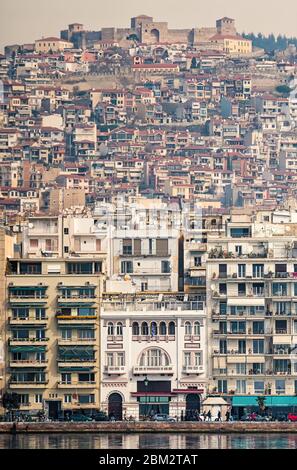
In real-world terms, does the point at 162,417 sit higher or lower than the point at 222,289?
lower

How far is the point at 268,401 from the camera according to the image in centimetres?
Answer: 1775

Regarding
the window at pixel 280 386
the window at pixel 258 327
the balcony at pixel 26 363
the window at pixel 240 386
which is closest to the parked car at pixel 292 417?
the window at pixel 280 386

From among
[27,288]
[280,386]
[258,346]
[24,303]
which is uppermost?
[27,288]

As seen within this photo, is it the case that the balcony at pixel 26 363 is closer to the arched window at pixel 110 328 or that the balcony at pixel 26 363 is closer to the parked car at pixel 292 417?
the arched window at pixel 110 328

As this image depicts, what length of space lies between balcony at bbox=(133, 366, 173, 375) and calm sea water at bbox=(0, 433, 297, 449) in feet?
7.91

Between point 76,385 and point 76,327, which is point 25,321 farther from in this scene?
point 76,385

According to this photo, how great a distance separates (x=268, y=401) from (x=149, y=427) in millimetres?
1932

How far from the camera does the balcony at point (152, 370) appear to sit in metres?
18.0

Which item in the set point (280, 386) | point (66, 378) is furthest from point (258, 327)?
point (66, 378)

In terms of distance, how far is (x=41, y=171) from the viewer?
49.5 meters

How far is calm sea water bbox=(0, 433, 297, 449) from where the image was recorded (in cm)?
1355

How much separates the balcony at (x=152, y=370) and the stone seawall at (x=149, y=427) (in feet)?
5.93

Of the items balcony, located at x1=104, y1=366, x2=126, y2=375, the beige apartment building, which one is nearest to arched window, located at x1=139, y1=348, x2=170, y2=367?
balcony, located at x1=104, y1=366, x2=126, y2=375
